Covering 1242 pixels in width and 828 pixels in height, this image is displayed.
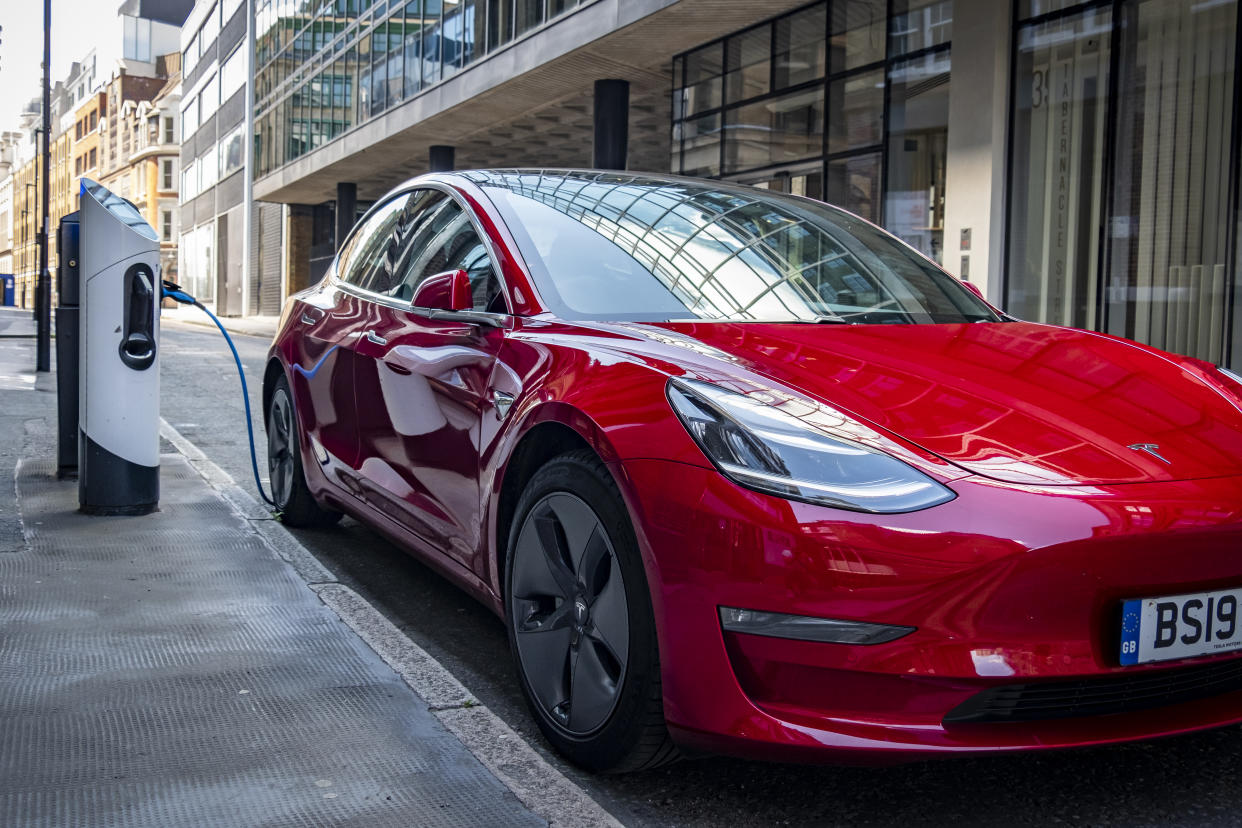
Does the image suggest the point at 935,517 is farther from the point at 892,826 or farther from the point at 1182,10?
the point at 1182,10

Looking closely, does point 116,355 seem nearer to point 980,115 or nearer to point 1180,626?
point 1180,626

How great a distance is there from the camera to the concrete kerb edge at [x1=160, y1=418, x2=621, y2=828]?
2.51 meters

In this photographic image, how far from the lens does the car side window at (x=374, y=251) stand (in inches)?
178


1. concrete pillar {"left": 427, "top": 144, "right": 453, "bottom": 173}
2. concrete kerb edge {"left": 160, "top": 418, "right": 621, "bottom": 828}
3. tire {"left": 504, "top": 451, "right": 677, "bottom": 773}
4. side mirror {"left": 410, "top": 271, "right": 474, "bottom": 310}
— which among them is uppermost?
concrete pillar {"left": 427, "top": 144, "right": 453, "bottom": 173}

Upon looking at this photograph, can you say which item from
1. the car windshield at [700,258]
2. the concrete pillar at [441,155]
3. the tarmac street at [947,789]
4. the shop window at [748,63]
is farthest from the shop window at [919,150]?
the concrete pillar at [441,155]

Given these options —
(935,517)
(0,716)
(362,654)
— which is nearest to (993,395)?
(935,517)

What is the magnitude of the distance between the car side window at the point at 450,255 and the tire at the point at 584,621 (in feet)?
2.69

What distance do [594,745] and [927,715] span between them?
0.76 meters

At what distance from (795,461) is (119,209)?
409cm

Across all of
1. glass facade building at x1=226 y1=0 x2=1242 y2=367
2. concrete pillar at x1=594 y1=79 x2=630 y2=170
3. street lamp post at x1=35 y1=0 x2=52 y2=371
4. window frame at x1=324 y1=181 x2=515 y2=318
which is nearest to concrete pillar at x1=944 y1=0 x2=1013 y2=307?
glass facade building at x1=226 y1=0 x2=1242 y2=367

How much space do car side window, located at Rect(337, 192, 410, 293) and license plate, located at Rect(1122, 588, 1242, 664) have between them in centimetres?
288

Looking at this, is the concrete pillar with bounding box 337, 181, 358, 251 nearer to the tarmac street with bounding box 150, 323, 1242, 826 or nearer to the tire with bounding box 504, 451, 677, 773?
the tarmac street with bounding box 150, 323, 1242, 826

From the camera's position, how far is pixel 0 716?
2.93m

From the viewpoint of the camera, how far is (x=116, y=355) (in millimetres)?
5289
